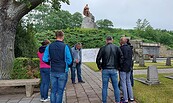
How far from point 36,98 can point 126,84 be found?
2.86 metres

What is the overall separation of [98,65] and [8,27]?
15.8ft

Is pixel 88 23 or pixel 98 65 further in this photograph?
pixel 88 23

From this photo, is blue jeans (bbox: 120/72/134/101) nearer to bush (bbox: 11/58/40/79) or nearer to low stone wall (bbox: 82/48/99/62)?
bush (bbox: 11/58/40/79)

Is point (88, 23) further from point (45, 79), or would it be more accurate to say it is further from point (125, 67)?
point (125, 67)

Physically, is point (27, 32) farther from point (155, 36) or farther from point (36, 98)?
point (155, 36)

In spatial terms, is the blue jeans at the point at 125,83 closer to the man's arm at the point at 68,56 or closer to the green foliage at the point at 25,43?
→ the man's arm at the point at 68,56

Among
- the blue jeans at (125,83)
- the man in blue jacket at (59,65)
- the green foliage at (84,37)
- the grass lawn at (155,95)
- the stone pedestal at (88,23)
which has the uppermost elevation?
the stone pedestal at (88,23)

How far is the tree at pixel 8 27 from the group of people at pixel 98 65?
9.70 feet

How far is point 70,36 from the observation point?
3953 centimetres

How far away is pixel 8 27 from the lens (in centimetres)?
973

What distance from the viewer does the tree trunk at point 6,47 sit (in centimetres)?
967

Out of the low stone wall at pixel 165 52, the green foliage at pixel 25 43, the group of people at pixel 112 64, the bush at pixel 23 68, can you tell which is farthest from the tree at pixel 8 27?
the low stone wall at pixel 165 52

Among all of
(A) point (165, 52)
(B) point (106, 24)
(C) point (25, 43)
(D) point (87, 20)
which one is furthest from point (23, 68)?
(B) point (106, 24)

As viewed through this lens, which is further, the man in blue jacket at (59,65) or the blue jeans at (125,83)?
the blue jeans at (125,83)
